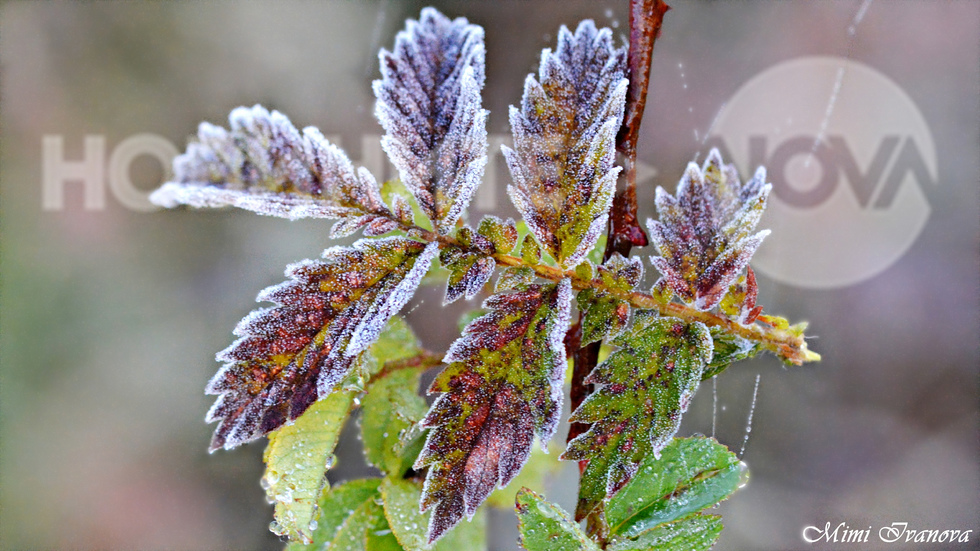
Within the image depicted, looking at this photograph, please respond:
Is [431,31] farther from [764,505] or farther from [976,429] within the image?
[976,429]

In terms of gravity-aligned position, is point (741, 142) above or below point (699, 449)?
above

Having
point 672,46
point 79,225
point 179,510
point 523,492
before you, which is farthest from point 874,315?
point 79,225

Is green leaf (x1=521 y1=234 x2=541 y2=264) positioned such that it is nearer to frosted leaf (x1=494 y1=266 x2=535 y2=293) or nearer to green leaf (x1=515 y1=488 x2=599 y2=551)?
frosted leaf (x1=494 y1=266 x2=535 y2=293)

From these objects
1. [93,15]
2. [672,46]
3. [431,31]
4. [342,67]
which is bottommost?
[431,31]

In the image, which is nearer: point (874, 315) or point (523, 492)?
point (523, 492)

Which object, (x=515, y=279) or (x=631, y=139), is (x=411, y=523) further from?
(x=631, y=139)

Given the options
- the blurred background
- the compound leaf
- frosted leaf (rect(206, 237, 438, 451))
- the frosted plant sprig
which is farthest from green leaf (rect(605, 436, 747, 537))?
the blurred background
